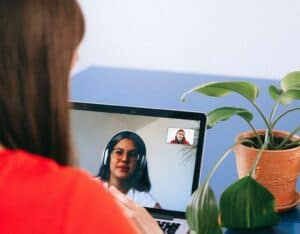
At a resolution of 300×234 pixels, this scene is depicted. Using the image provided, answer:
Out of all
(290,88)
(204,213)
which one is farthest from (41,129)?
(290,88)

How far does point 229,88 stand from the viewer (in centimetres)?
117

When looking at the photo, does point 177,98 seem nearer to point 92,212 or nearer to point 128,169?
point 128,169

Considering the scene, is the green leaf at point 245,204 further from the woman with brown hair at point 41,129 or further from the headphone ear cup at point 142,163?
the woman with brown hair at point 41,129

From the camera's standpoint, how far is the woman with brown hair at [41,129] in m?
0.67

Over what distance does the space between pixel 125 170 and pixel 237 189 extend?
9.5 inches

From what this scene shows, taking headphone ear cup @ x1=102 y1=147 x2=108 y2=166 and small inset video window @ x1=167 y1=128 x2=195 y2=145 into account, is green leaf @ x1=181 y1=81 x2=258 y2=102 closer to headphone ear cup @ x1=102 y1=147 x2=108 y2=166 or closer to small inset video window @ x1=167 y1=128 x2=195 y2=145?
small inset video window @ x1=167 y1=128 x2=195 y2=145

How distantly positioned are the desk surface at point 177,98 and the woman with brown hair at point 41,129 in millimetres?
565

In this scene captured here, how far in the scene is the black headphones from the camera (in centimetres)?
120

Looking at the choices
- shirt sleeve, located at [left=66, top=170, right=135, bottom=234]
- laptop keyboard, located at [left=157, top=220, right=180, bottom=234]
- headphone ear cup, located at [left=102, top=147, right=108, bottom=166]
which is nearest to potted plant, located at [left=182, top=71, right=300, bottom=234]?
laptop keyboard, located at [left=157, top=220, right=180, bottom=234]

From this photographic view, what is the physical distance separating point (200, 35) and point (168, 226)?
2028 mm

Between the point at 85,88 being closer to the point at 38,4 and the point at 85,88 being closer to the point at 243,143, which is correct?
the point at 243,143

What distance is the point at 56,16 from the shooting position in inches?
27.9

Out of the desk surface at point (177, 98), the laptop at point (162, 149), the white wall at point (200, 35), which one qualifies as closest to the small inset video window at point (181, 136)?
the laptop at point (162, 149)

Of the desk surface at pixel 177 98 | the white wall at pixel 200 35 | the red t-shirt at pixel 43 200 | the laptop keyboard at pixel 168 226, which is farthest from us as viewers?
the white wall at pixel 200 35
